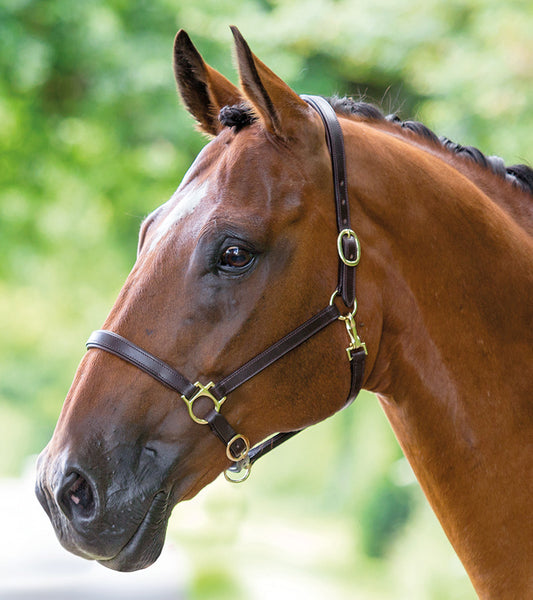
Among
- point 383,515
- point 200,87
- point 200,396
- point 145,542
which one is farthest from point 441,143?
point 383,515

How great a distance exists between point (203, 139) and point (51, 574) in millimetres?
4789

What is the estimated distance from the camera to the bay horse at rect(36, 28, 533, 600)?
1.81m

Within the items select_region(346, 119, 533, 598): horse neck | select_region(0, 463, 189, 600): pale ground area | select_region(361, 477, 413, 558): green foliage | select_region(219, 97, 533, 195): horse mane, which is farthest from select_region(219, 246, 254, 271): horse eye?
select_region(361, 477, 413, 558): green foliage

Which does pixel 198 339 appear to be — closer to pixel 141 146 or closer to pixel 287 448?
pixel 141 146

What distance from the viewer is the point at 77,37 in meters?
7.29

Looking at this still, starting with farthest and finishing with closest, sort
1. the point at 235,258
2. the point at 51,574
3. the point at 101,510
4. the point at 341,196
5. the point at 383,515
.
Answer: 1. the point at 383,515
2. the point at 51,574
3. the point at 341,196
4. the point at 235,258
5. the point at 101,510

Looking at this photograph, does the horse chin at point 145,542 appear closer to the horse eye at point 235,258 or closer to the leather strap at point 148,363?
the leather strap at point 148,363

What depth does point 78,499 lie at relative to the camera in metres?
1.77

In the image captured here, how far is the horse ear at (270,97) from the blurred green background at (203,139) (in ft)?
8.97

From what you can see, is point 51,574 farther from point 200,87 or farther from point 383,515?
point 200,87

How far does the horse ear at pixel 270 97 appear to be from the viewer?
1.83 m

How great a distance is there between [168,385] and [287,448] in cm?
1237

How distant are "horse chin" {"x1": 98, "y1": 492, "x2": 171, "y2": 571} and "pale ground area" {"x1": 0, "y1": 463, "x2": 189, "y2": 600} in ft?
18.4

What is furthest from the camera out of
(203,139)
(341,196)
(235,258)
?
(203,139)
